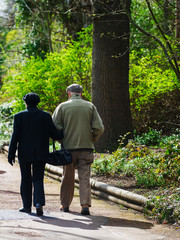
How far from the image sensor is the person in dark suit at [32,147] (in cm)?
668

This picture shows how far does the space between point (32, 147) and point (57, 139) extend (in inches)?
19.0

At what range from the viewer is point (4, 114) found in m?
21.6

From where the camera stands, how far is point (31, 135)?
6.76 m

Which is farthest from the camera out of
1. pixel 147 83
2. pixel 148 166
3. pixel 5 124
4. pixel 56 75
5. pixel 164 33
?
pixel 5 124

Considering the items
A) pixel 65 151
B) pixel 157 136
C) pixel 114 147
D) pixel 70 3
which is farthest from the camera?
pixel 70 3

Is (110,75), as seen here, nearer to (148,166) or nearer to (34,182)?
(148,166)

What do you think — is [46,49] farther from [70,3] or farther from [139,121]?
[139,121]

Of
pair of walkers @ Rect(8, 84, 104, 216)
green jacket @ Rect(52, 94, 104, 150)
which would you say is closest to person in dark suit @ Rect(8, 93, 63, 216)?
pair of walkers @ Rect(8, 84, 104, 216)

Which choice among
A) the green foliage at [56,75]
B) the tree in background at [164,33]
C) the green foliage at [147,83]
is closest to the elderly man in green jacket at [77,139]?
the tree in background at [164,33]

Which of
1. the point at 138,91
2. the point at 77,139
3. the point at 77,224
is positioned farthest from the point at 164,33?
the point at 77,224

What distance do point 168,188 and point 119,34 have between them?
5.99 meters

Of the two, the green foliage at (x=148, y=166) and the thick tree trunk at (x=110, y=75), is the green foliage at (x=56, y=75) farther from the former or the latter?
the green foliage at (x=148, y=166)

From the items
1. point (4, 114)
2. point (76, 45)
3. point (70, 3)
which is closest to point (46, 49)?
point (70, 3)

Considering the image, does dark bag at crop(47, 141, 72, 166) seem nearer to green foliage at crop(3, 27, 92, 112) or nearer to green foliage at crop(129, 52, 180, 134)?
green foliage at crop(129, 52, 180, 134)
